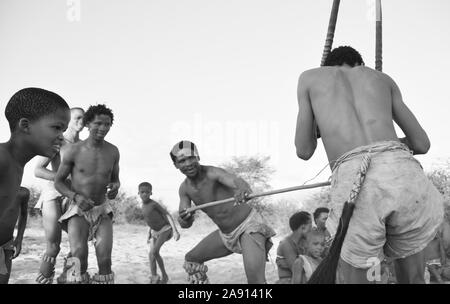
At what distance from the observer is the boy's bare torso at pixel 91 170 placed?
5367mm

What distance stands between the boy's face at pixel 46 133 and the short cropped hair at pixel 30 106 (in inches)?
1.1

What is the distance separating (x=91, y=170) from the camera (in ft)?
17.7

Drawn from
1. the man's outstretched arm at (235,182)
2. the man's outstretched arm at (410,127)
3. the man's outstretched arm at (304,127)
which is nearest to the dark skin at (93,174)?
the man's outstretched arm at (235,182)

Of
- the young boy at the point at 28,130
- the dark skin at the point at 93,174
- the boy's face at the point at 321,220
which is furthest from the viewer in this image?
the boy's face at the point at 321,220

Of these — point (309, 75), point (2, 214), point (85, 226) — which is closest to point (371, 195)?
point (309, 75)

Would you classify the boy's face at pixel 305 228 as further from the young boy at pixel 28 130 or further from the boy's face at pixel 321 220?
the young boy at pixel 28 130

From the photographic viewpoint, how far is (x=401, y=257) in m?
2.72

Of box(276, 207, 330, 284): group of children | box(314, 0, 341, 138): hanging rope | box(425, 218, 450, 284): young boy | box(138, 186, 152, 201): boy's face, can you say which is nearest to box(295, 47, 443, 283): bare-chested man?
box(314, 0, 341, 138): hanging rope

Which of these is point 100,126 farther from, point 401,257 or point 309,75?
point 401,257

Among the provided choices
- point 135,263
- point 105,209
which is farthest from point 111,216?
point 135,263

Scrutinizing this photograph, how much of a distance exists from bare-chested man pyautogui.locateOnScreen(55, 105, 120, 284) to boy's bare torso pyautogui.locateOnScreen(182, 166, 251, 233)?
2.89 feet

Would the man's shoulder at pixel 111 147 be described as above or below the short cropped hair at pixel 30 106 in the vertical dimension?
above

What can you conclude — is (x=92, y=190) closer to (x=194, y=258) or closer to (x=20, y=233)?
(x=194, y=258)
